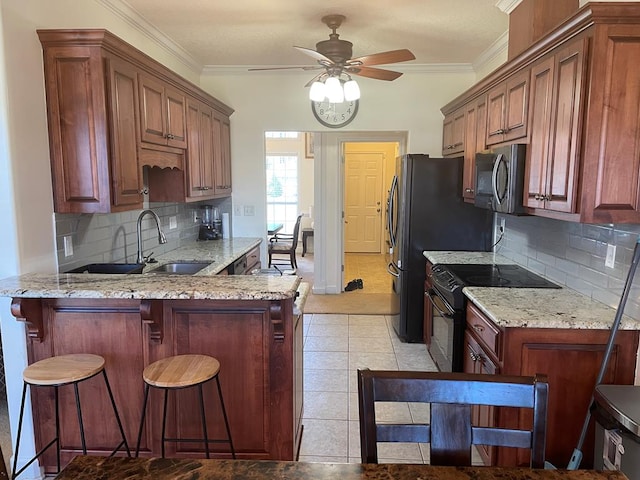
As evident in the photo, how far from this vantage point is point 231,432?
2229 millimetres

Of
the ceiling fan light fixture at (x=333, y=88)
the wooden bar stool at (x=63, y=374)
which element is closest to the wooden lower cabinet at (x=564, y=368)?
the wooden bar stool at (x=63, y=374)

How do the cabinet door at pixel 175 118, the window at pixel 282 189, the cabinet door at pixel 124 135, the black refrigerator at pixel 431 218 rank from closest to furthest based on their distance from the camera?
the cabinet door at pixel 124 135 < the cabinet door at pixel 175 118 < the black refrigerator at pixel 431 218 < the window at pixel 282 189

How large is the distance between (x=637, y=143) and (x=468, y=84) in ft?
9.94

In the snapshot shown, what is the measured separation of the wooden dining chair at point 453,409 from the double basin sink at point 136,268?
215 cm

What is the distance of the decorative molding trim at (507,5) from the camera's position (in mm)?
2901

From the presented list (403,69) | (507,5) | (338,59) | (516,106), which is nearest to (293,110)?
(403,69)

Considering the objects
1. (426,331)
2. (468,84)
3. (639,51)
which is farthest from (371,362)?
(468,84)

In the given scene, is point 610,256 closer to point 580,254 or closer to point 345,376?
point 580,254

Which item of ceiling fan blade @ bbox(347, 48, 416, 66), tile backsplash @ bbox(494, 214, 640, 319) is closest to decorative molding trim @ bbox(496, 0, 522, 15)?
ceiling fan blade @ bbox(347, 48, 416, 66)

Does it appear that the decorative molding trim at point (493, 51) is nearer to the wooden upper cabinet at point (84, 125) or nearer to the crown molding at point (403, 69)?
the crown molding at point (403, 69)

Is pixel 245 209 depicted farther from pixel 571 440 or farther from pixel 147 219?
Answer: pixel 571 440

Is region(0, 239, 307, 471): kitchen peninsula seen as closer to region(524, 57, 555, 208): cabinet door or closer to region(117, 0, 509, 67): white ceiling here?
region(524, 57, 555, 208): cabinet door

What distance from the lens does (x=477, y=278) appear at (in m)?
2.89

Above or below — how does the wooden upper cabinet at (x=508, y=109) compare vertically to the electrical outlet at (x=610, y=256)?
above
